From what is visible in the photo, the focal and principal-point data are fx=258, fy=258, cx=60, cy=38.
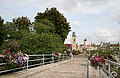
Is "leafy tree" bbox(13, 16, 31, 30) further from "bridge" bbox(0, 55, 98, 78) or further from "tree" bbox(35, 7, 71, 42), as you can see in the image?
"bridge" bbox(0, 55, 98, 78)

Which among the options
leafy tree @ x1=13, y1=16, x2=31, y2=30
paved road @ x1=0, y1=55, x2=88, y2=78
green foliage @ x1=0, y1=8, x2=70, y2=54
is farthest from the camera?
leafy tree @ x1=13, y1=16, x2=31, y2=30

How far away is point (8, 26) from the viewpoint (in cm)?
Result: 4766

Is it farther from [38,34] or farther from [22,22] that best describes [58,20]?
[38,34]

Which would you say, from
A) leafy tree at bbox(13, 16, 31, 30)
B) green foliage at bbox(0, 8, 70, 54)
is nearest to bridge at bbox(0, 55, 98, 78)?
green foliage at bbox(0, 8, 70, 54)

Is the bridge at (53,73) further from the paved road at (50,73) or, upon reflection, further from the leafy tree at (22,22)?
the leafy tree at (22,22)

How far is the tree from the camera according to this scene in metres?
49.8

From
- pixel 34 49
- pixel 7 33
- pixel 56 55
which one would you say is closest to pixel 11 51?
pixel 34 49

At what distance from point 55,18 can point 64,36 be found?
13.0 feet

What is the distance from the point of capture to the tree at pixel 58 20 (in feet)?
164

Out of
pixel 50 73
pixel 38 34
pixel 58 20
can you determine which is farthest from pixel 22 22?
pixel 50 73

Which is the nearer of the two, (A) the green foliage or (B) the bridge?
(B) the bridge

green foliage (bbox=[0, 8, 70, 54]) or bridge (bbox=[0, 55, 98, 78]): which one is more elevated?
green foliage (bbox=[0, 8, 70, 54])

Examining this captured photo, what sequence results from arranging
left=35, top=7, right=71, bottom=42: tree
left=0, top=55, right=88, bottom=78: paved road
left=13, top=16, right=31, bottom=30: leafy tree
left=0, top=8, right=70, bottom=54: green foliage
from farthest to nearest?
left=13, top=16, right=31, bottom=30: leafy tree → left=35, top=7, right=71, bottom=42: tree → left=0, top=8, right=70, bottom=54: green foliage → left=0, top=55, right=88, bottom=78: paved road

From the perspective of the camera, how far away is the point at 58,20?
50.1 meters
